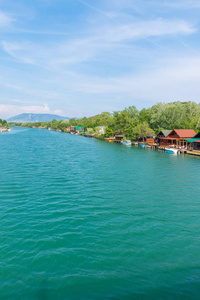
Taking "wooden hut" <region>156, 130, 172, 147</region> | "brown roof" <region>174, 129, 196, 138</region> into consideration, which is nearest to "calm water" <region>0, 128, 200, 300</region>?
"brown roof" <region>174, 129, 196, 138</region>

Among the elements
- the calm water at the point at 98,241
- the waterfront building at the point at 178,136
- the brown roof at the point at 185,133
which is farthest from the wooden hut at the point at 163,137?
the calm water at the point at 98,241

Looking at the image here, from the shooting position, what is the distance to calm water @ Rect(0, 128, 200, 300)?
1138 cm

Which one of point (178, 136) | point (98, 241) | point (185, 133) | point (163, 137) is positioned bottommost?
point (98, 241)

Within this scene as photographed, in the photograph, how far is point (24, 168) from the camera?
129ft

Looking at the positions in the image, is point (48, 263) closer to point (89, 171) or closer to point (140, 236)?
point (140, 236)

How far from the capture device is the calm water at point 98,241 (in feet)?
37.3

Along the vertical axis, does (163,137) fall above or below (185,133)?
below

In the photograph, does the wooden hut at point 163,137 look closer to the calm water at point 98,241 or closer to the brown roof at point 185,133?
the brown roof at point 185,133

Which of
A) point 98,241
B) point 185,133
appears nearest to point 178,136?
point 185,133

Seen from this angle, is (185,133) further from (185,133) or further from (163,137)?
(163,137)

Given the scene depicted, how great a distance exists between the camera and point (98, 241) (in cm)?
1545

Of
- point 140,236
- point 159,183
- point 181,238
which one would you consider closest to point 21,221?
point 140,236

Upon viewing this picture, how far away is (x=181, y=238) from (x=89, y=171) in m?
24.4

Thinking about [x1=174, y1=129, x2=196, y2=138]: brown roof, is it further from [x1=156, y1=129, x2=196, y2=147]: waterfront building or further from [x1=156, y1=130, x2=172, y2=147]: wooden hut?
[x1=156, y1=130, x2=172, y2=147]: wooden hut
